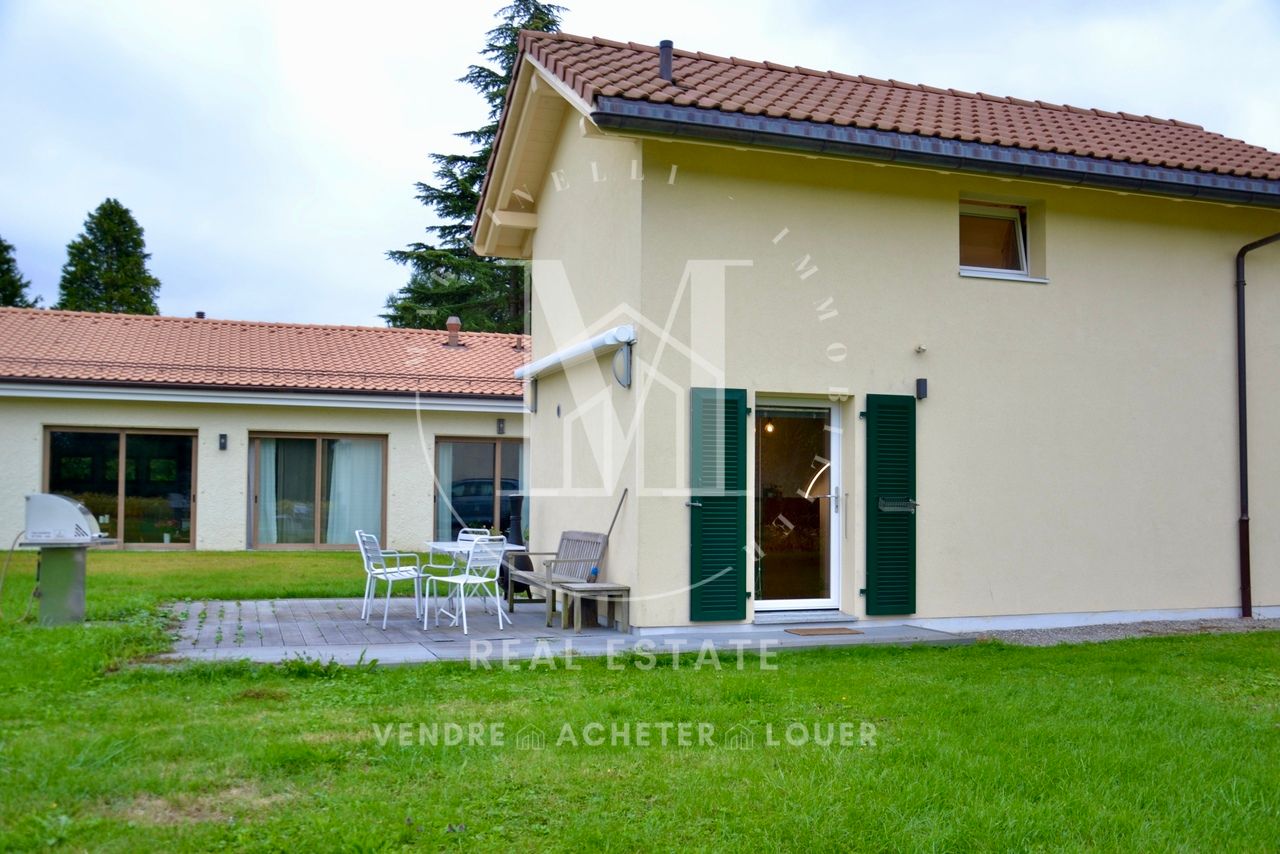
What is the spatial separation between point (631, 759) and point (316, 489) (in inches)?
573

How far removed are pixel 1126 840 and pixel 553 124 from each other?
984 cm

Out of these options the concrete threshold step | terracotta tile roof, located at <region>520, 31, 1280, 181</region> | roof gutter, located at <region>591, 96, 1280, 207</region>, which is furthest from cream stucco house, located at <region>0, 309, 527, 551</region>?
roof gutter, located at <region>591, 96, 1280, 207</region>

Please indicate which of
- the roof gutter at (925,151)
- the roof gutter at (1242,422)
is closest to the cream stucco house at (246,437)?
the roof gutter at (925,151)

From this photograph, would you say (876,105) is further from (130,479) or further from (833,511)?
(130,479)

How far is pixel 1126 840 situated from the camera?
4188 mm

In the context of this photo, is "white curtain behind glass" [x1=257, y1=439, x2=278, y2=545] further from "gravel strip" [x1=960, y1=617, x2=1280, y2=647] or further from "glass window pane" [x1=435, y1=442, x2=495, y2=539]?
"gravel strip" [x1=960, y1=617, x2=1280, y2=647]

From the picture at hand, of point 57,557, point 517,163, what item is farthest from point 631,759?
point 517,163

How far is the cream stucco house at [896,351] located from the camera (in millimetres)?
9117

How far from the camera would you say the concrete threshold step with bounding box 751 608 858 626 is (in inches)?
378

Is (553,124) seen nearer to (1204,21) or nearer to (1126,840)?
(1126,840)

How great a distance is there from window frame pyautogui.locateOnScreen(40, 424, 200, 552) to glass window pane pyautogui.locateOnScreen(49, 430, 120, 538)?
0.03m

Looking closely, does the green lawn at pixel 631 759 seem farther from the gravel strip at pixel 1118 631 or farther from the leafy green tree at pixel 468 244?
the leafy green tree at pixel 468 244

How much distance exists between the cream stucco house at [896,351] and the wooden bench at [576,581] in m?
0.21

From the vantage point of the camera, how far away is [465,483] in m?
19.4
